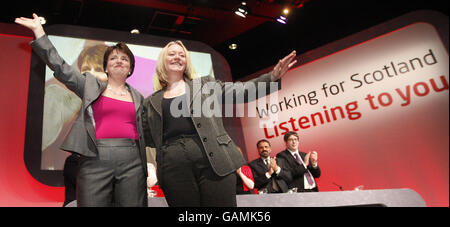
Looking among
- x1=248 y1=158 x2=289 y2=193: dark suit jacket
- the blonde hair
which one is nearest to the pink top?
the blonde hair

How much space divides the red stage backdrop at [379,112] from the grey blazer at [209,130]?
13.3 feet

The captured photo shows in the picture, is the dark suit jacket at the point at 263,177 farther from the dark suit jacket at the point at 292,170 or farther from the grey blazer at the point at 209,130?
the grey blazer at the point at 209,130

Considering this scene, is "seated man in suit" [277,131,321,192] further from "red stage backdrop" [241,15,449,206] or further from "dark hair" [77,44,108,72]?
"dark hair" [77,44,108,72]

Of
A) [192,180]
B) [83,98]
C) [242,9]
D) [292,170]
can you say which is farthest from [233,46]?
[192,180]

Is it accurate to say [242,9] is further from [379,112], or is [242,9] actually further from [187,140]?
[187,140]

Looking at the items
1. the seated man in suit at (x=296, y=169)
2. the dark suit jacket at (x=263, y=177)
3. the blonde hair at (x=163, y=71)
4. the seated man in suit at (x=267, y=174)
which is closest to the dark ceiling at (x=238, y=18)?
the seated man in suit at (x=296, y=169)

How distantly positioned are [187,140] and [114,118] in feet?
1.33

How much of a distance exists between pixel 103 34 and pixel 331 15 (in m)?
3.52

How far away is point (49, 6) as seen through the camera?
5109 millimetres

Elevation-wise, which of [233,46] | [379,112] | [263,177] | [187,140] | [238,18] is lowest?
[263,177]

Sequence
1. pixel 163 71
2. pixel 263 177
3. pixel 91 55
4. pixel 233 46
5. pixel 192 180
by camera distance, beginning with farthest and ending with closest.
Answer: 1. pixel 233 46
2. pixel 91 55
3. pixel 263 177
4. pixel 163 71
5. pixel 192 180

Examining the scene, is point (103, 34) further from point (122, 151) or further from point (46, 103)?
point (122, 151)

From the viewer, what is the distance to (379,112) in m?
5.34

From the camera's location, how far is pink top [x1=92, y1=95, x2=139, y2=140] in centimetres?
166
